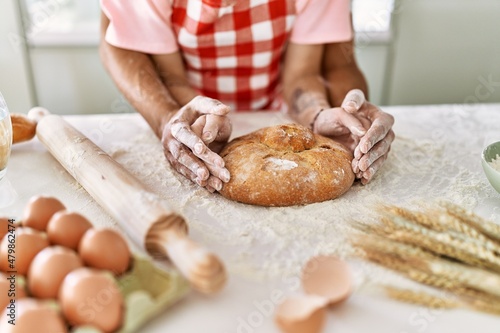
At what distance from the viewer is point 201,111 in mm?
1223

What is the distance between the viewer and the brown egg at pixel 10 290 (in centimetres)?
75

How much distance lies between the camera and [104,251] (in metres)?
0.79

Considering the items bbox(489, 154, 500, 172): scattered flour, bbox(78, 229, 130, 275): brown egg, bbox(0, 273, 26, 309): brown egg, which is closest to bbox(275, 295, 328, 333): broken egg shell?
bbox(78, 229, 130, 275): brown egg

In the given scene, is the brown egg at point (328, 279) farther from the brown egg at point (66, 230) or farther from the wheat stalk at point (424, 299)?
the brown egg at point (66, 230)

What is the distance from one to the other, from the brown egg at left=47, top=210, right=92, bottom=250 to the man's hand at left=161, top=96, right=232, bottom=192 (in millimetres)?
351

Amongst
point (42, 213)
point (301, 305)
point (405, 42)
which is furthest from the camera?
point (405, 42)

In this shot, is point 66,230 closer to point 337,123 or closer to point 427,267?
point 427,267

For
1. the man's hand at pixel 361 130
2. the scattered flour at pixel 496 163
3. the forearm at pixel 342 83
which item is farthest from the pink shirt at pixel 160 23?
the scattered flour at pixel 496 163

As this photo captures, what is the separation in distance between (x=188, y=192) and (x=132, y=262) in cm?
36

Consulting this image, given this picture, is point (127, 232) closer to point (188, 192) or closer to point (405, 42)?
point (188, 192)

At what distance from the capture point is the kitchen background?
7.34 feet

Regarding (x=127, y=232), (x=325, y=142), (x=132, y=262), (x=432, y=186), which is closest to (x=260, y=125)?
(x=325, y=142)

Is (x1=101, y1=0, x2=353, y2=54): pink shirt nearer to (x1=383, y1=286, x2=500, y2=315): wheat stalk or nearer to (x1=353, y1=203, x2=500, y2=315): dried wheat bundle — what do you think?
(x1=353, y1=203, x2=500, y2=315): dried wheat bundle

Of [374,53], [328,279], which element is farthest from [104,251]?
[374,53]
